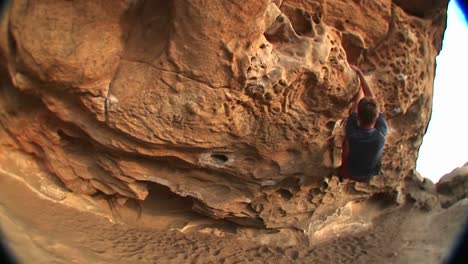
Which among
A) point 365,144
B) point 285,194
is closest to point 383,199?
point 285,194

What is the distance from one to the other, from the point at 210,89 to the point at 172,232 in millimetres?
1591

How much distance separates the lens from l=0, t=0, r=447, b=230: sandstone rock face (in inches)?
115

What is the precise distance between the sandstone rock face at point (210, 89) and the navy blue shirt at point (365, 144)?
35 centimetres

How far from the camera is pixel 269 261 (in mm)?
3734

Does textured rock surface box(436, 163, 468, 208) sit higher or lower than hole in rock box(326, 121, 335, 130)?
lower

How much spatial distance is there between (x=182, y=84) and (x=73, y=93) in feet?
2.79

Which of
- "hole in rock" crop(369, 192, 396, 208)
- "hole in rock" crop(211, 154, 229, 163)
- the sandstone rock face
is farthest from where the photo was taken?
"hole in rock" crop(369, 192, 396, 208)

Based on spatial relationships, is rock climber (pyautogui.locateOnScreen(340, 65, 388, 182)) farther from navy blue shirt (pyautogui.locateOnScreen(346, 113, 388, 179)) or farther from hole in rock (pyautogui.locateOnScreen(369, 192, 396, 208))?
hole in rock (pyautogui.locateOnScreen(369, 192, 396, 208))

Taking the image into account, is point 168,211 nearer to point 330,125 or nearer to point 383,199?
point 330,125

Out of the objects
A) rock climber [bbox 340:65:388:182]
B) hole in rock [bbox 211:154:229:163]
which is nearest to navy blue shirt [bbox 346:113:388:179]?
rock climber [bbox 340:65:388:182]

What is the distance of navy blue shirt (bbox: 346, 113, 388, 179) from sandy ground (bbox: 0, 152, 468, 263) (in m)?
1.11

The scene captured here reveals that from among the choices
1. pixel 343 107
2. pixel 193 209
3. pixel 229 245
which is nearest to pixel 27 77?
pixel 193 209

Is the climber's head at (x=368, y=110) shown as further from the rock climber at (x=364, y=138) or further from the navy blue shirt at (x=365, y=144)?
the navy blue shirt at (x=365, y=144)

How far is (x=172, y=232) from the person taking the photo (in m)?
3.94
